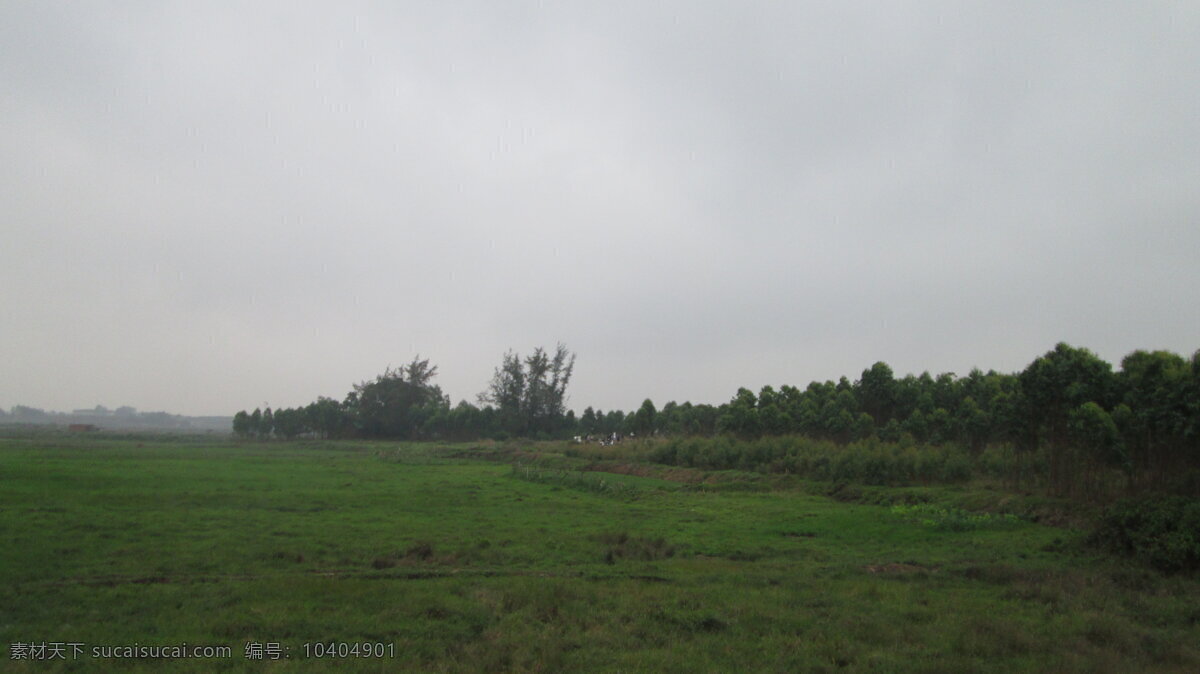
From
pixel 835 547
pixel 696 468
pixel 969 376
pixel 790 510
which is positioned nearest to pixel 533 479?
pixel 696 468

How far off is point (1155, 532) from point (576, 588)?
12775mm

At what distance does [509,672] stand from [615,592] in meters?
4.14

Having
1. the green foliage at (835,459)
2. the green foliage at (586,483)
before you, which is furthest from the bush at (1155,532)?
the green foliage at (586,483)

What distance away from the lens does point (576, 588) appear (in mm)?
11805

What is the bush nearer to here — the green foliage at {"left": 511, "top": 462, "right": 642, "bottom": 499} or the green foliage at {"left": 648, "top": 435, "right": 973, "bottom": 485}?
the green foliage at {"left": 648, "top": 435, "right": 973, "bottom": 485}

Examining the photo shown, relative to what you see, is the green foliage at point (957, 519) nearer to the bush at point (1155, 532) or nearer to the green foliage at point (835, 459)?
the bush at point (1155, 532)

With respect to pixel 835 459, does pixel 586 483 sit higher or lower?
lower

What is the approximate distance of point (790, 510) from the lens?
24391mm

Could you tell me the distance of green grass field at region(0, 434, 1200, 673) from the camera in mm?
8609

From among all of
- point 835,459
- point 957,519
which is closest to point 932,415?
point 835,459

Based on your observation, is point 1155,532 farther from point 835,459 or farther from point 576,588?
point 835,459

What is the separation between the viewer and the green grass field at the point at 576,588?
8609 millimetres

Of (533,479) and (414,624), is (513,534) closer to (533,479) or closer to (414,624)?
(414,624)

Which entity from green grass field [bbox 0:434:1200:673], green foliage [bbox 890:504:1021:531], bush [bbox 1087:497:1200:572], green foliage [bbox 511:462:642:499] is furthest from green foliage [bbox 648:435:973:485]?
bush [bbox 1087:497:1200:572]
